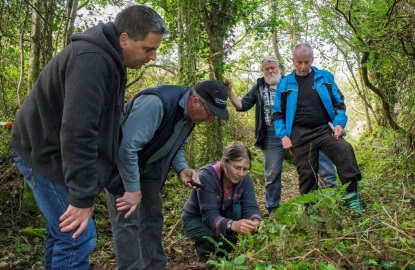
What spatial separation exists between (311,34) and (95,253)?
12.2m

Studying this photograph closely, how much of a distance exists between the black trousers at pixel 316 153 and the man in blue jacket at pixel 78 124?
2162 millimetres

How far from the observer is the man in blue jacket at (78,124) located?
7.35ft

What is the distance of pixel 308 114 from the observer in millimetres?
4445

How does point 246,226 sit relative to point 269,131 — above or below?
below

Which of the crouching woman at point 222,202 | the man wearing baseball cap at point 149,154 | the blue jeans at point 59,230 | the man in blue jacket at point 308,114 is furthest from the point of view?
the man in blue jacket at point 308,114

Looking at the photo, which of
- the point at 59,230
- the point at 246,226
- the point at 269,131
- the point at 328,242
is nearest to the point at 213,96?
the point at 246,226

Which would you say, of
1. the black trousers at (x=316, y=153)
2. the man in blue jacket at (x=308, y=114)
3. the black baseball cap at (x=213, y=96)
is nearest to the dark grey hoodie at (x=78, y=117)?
the black baseball cap at (x=213, y=96)

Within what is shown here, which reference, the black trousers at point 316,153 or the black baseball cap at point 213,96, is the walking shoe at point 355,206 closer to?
the black trousers at point 316,153

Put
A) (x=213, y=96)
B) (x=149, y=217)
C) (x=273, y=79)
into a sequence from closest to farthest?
1. (x=213, y=96)
2. (x=149, y=217)
3. (x=273, y=79)

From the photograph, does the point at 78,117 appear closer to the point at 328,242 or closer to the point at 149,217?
the point at 149,217

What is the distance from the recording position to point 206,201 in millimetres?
3742

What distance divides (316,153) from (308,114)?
1.38ft

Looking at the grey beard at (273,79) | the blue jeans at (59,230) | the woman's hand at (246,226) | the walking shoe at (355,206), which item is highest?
the grey beard at (273,79)

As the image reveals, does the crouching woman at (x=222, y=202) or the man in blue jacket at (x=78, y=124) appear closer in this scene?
the man in blue jacket at (x=78, y=124)
